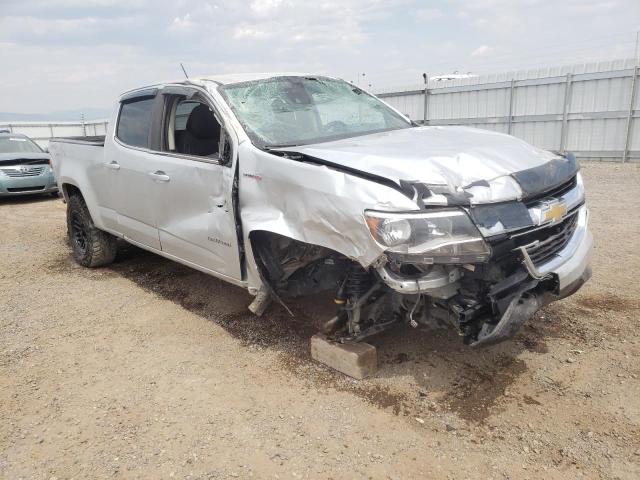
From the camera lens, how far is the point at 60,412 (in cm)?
313

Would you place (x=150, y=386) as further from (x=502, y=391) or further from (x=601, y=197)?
(x=601, y=197)

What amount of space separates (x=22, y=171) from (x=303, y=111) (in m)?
9.73

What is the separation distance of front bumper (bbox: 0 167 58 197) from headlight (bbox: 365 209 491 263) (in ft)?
33.7

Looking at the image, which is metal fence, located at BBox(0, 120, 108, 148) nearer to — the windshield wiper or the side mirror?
the side mirror

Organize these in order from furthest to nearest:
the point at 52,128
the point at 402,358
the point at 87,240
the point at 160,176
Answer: the point at 52,128
the point at 87,240
the point at 160,176
the point at 402,358

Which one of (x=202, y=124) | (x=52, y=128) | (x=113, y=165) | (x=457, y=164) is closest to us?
(x=457, y=164)

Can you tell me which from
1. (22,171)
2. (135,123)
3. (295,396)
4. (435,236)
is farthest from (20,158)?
(435,236)

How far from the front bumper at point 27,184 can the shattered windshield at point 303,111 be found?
8.59m

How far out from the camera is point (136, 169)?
459cm

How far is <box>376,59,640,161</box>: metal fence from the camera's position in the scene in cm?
1233

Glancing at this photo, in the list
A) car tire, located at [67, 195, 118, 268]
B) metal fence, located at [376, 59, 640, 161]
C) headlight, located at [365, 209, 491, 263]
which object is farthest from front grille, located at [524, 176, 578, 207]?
metal fence, located at [376, 59, 640, 161]

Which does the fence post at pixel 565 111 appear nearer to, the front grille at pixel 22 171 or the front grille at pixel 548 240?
the front grille at pixel 548 240

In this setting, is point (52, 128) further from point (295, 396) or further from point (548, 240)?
point (548, 240)

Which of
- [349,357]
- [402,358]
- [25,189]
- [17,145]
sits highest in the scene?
[17,145]
